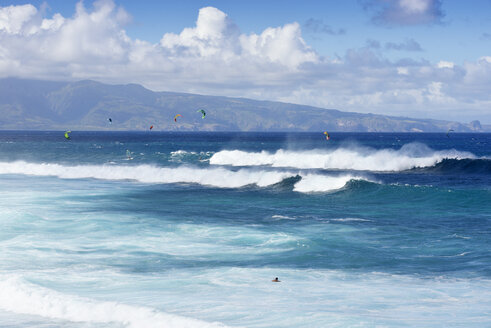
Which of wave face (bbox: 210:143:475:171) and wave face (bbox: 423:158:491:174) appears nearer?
wave face (bbox: 423:158:491:174)

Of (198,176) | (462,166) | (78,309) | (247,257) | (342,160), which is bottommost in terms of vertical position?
(78,309)

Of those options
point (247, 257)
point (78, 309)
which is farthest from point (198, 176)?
point (78, 309)

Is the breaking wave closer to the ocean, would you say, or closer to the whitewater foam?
the ocean

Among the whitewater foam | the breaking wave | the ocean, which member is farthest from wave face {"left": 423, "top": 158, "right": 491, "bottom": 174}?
the whitewater foam

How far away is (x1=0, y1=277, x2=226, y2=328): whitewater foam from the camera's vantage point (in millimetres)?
16094

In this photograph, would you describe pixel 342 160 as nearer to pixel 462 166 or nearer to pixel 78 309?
pixel 462 166

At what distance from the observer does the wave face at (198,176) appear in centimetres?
5088

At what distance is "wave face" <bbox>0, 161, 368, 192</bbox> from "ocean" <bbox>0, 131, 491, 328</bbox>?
46.5 inches

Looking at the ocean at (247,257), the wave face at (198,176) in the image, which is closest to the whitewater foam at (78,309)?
the ocean at (247,257)

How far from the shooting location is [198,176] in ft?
200

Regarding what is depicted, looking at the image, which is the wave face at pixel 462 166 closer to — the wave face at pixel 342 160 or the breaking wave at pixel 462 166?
the breaking wave at pixel 462 166

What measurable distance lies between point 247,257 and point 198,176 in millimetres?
37100

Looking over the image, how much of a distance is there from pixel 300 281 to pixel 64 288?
321 inches

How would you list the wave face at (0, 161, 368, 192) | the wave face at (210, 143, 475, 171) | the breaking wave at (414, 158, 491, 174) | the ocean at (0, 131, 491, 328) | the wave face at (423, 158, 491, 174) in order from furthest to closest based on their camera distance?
the wave face at (210, 143, 475, 171) < the breaking wave at (414, 158, 491, 174) < the wave face at (423, 158, 491, 174) < the wave face at (0, 161, 368, 192) < the ocean at (0, 131, 491, 328)
